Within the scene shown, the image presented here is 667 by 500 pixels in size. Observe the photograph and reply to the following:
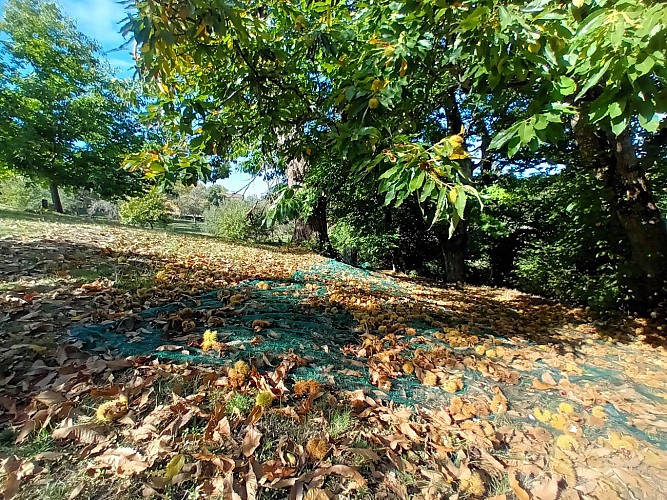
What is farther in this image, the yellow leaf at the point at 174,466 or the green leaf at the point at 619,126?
the green leaf at the point at 619,126

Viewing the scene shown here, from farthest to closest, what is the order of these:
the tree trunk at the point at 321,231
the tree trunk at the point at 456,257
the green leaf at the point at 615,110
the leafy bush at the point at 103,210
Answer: the leafy bush at the point at 103,210
the tree trunk at the point at 321,231
the tree trunk at the point at 456,257
the green leaf at the point at 615,110

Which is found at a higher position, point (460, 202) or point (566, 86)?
point (566, 86)

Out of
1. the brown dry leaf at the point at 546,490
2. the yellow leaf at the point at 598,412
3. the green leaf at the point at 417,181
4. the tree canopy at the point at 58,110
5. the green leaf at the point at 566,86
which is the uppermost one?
the tree canopy at the point at 58,110

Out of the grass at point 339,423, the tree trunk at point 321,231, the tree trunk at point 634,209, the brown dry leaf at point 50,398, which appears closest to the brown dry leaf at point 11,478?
the brown dry leaf at point 50,398

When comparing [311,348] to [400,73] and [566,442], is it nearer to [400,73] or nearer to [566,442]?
[566,442]

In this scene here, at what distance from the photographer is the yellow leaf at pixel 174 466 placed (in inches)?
42.2

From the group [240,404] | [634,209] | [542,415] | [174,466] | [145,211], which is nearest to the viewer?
[174,466]

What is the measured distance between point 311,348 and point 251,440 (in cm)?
87

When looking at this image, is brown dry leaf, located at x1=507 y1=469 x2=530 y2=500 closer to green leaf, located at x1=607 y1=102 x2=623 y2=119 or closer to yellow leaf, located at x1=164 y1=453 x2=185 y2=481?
yellow leaf, located at x1=164 y1=453 x2=185 y2=481

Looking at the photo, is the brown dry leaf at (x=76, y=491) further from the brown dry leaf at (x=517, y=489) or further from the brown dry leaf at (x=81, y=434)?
the brown dry leaf at (x=517, y=489)

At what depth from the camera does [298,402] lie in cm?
154

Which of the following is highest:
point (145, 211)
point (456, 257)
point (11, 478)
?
point (145, 211)

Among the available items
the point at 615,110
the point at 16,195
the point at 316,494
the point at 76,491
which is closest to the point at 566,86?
the point at 615,110

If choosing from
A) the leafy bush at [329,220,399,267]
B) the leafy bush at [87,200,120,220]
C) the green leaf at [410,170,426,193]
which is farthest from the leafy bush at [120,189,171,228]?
the leafy bush at [87,200,120,220]
